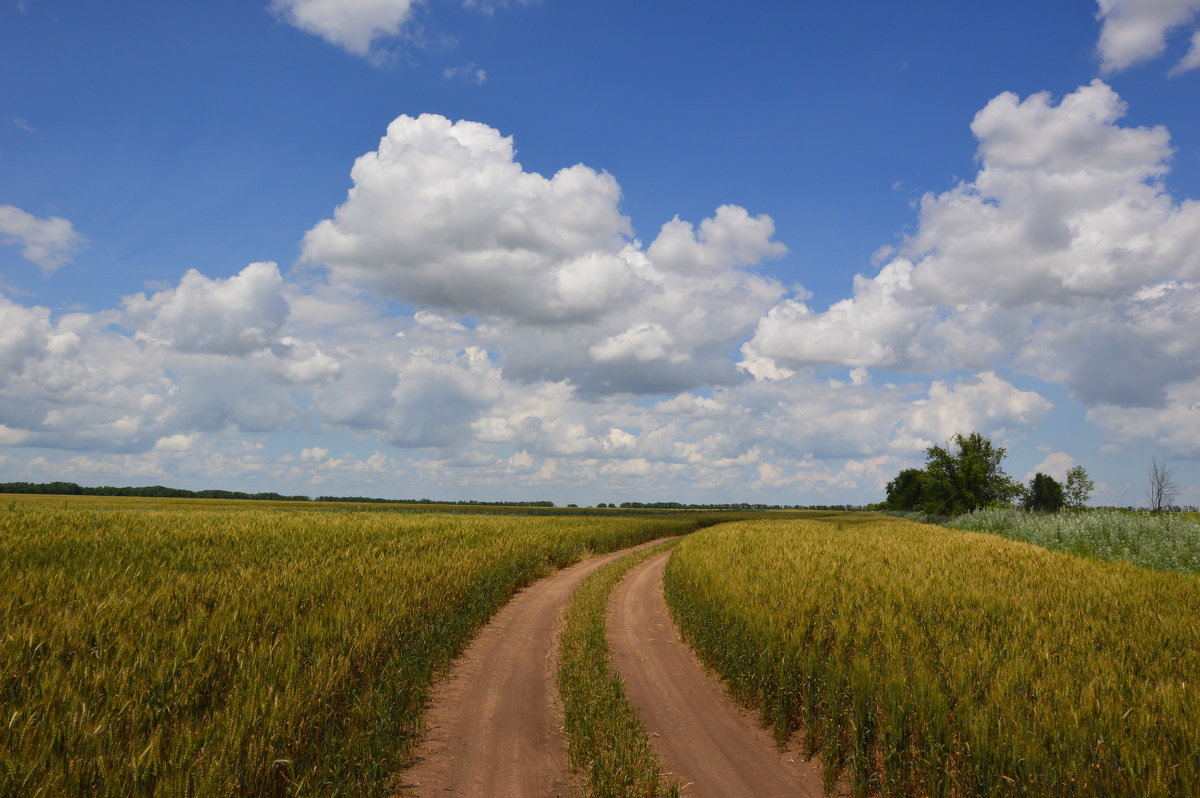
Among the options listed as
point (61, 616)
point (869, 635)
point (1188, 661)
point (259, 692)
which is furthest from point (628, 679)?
point (61, 616)

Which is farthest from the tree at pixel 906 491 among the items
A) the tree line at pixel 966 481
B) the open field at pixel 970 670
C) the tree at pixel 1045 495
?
the open field at pixel 970 670

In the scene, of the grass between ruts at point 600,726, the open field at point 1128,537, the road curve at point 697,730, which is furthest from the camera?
the open field at point 1128,537

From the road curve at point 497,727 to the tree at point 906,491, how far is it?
135m

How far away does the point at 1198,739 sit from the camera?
5.59 metres

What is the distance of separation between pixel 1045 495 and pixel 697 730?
140m

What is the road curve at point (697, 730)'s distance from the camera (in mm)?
7805

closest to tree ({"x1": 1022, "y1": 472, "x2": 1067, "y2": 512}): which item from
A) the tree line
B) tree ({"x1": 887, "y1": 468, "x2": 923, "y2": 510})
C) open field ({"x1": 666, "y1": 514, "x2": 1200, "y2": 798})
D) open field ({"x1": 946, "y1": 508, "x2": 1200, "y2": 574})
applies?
tree ({"x1": 887, "y1": 468, "x2": 923, "y2": 510})

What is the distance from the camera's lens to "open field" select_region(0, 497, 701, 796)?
5973 mm

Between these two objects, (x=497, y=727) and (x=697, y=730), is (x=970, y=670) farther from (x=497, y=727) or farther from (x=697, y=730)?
(x=497, y=727)

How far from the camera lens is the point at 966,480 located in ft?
222

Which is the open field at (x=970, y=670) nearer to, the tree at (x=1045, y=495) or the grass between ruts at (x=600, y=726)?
the grass between ruts at (x=600, y=726)

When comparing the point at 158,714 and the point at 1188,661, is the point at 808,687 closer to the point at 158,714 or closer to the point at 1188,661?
the point at 1188,661

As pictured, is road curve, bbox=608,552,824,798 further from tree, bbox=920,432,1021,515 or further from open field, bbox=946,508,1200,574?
tree, bbox=920,432,1021,515

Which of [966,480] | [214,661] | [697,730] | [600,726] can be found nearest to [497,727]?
[600,726]
